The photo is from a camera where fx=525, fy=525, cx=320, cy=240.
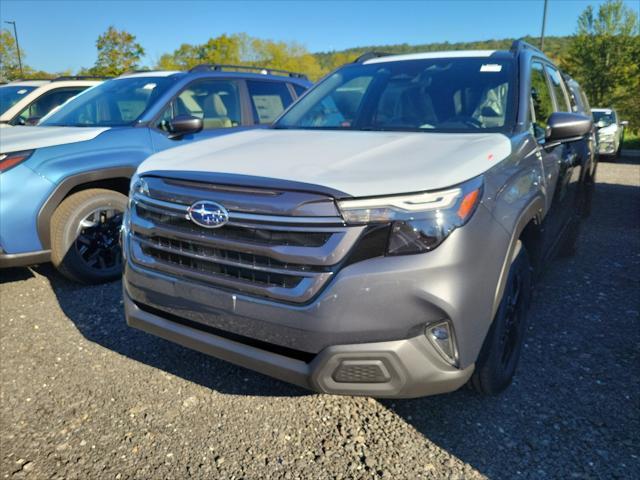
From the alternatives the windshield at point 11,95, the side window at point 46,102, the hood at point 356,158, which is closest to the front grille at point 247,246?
the hood at point 356,158

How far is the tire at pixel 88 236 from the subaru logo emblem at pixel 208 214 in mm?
2324

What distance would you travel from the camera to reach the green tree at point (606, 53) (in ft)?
89.6

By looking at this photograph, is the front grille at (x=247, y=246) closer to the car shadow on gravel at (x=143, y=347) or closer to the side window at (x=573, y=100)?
the car shadow on gravel at (x=143, y=347)

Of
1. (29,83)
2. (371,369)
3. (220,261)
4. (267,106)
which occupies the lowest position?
(371,369)

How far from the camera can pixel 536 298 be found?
414 centimetres

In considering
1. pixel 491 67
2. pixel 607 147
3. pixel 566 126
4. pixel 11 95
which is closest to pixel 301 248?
pixel 566 126

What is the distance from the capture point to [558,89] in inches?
165

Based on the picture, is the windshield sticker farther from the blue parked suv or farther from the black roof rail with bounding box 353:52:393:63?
the blue parked suv

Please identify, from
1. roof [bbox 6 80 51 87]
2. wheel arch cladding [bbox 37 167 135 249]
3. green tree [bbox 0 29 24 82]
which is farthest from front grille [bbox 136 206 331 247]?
green tree [bbox 0 29 24 82]

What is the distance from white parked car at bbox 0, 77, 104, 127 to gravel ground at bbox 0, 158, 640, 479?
390 centimetres

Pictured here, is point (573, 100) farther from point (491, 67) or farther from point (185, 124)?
point (185, 124)

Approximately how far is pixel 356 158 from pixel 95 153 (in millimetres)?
2734

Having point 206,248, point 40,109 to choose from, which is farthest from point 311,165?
point 40,109

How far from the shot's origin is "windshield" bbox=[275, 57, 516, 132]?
3.04m
